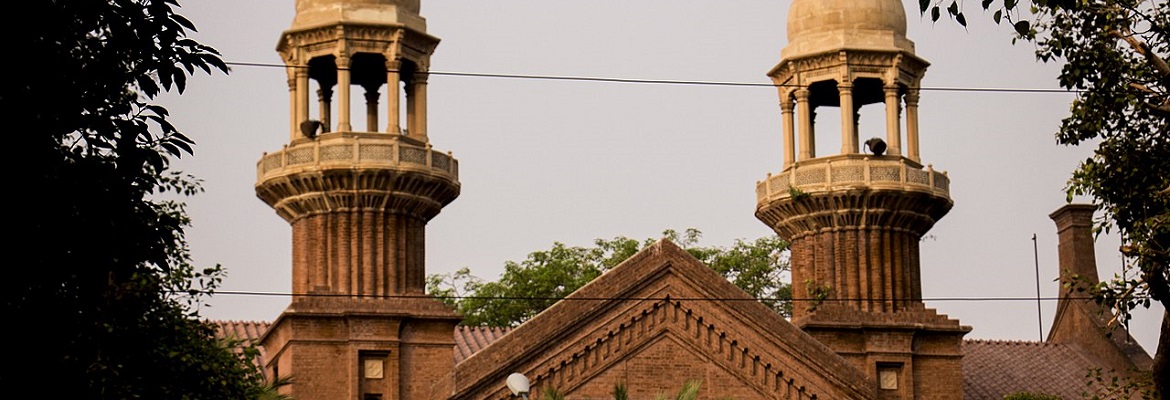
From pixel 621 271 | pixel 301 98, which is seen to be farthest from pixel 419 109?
pixel 621 271

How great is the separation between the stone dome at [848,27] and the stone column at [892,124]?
1.06m

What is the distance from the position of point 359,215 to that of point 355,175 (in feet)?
2.87

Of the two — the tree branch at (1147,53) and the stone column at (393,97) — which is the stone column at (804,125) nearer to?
the stone column at (393,97)

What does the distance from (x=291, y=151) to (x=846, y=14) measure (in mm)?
13262

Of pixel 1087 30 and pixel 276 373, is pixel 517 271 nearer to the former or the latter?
pixel 276 373

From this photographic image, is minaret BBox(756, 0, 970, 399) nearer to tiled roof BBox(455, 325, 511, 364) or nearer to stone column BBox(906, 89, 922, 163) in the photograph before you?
stone column BBox(906, 89, 922, 163)

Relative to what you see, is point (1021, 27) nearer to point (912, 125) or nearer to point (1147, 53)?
point (1147, 53)

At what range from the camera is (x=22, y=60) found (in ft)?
52.4

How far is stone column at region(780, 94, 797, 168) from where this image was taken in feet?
161

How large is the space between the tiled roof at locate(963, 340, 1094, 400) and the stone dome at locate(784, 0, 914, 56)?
28.7 feet

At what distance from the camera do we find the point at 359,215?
4400cm

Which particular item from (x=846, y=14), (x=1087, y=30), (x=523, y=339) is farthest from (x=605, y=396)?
(x=1087, y=30)

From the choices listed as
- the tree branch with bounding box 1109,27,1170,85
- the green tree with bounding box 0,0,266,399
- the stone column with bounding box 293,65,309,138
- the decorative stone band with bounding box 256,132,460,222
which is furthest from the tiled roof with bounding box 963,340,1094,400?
the green tree with bounding box 0,0,266,399

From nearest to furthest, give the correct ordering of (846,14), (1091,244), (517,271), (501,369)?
(501,369)
(846,14)
(1091,244)
(517,271)
